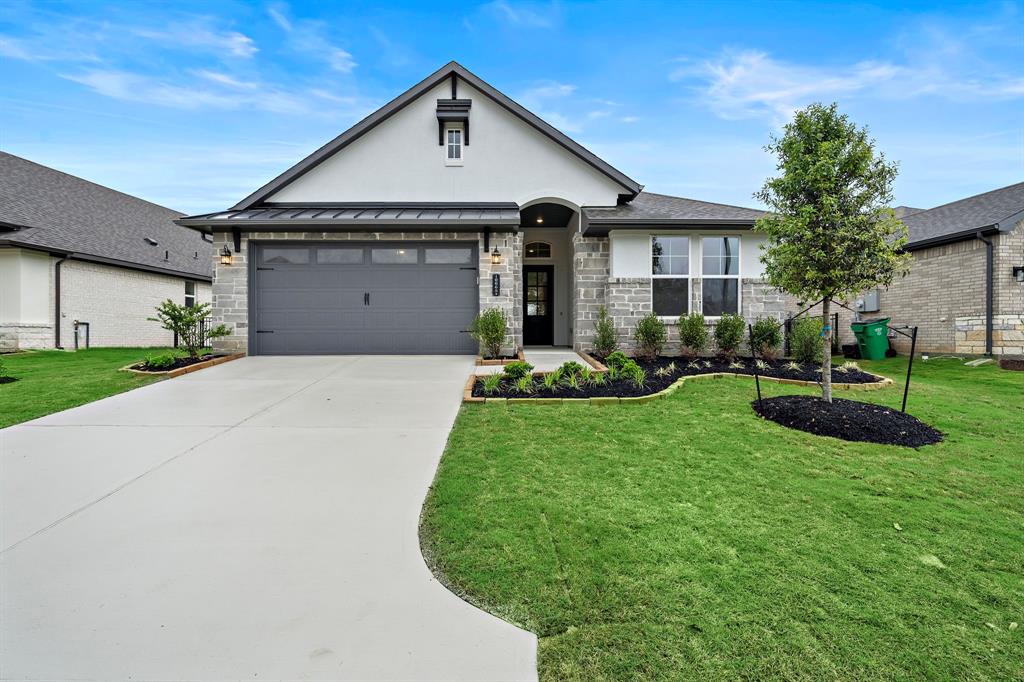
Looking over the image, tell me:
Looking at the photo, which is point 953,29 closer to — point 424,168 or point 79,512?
point 424,168

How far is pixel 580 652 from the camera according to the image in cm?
172

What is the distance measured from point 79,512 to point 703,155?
22.8 m

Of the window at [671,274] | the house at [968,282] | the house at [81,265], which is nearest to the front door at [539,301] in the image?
the window at [671,274]

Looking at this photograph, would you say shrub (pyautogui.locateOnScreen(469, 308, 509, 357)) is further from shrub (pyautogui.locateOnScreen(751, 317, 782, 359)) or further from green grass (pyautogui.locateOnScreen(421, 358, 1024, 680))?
shrub (pyautogui.locateOnScreen(751, 317, 782, 359))

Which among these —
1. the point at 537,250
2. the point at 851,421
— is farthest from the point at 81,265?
the point at 851,421

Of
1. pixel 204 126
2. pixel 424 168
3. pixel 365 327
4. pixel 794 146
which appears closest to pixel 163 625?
pixel 794 146

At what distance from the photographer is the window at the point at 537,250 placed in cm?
1298

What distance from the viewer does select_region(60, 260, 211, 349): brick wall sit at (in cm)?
1352

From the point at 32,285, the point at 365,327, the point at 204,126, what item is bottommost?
the point at 365,327

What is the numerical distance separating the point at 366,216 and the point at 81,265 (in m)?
11.1

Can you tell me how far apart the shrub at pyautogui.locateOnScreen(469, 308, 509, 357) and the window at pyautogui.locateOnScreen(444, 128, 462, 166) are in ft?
14.2

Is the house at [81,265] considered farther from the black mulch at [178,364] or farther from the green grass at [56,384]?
the black mulch at [178,364]

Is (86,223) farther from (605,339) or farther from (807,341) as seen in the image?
(807,341)

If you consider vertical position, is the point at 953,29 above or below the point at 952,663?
above
